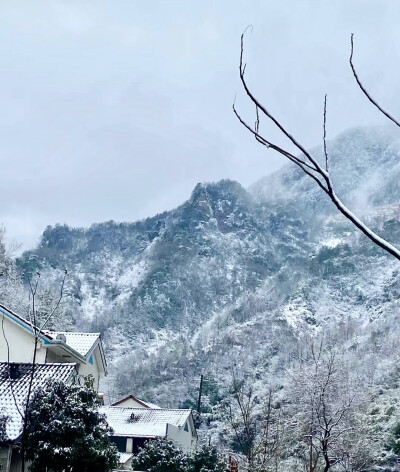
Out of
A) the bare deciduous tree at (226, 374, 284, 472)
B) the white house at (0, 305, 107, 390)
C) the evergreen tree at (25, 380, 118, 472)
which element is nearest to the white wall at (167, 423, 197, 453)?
the bare deciduous tree at (226, 374, 284, 472)

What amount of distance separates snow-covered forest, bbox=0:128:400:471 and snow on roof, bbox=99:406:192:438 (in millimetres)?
3881

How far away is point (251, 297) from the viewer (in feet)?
420

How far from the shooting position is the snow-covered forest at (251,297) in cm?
4209

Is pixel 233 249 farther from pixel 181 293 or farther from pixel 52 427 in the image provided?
pixel 52 427

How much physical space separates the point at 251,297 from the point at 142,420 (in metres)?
93.2

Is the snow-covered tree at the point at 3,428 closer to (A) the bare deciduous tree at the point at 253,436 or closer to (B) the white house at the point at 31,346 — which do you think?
(B) the white house at the point at 31,346

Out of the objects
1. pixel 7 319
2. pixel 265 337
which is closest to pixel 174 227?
pixel 265 337

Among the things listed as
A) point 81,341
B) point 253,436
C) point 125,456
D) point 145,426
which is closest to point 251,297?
point 145,426

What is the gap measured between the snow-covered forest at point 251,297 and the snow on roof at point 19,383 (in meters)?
8.09

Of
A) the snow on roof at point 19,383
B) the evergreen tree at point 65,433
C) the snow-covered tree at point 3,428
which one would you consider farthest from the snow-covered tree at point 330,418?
the snow-covered tree at point 3,428

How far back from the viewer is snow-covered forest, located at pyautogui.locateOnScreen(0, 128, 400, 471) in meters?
42.1

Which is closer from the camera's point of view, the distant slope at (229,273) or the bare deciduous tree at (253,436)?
the bare deciduous tree at (253,436)

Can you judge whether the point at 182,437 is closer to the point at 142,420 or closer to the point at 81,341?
the point at 142,420

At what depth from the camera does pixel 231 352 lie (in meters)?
87.6
